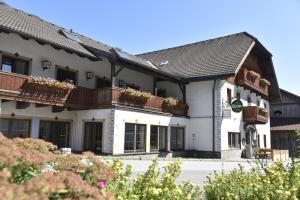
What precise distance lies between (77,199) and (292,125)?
3535cm

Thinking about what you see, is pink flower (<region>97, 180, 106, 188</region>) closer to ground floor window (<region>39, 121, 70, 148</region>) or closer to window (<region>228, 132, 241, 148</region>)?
ground floor window (<region>39, 121, 70, 148</region>)

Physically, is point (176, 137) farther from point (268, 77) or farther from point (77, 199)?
point (77, 199)

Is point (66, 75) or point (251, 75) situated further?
point (251, 75)

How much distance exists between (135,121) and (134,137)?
96 cm

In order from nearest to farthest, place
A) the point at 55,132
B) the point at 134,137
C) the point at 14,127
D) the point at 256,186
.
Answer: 1. the point at 256,186
2. the point at 14,127
3. the point at 55,132
4. the point at 134,137

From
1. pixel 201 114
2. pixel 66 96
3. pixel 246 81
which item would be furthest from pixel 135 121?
pixel 246 81

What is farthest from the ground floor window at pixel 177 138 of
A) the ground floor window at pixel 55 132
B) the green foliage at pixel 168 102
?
the ground floor window at pixel 55 132

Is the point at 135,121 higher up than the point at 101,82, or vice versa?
the point at 101,82

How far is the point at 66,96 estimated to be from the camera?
→ 17.3m

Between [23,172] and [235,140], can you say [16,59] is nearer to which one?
[23,172]

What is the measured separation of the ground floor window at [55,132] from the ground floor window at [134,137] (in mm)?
3443

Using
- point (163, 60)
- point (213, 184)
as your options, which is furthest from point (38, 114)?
point (163, 60)

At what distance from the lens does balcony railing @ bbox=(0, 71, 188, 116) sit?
1475 centimetres

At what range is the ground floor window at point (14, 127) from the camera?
16.2m
